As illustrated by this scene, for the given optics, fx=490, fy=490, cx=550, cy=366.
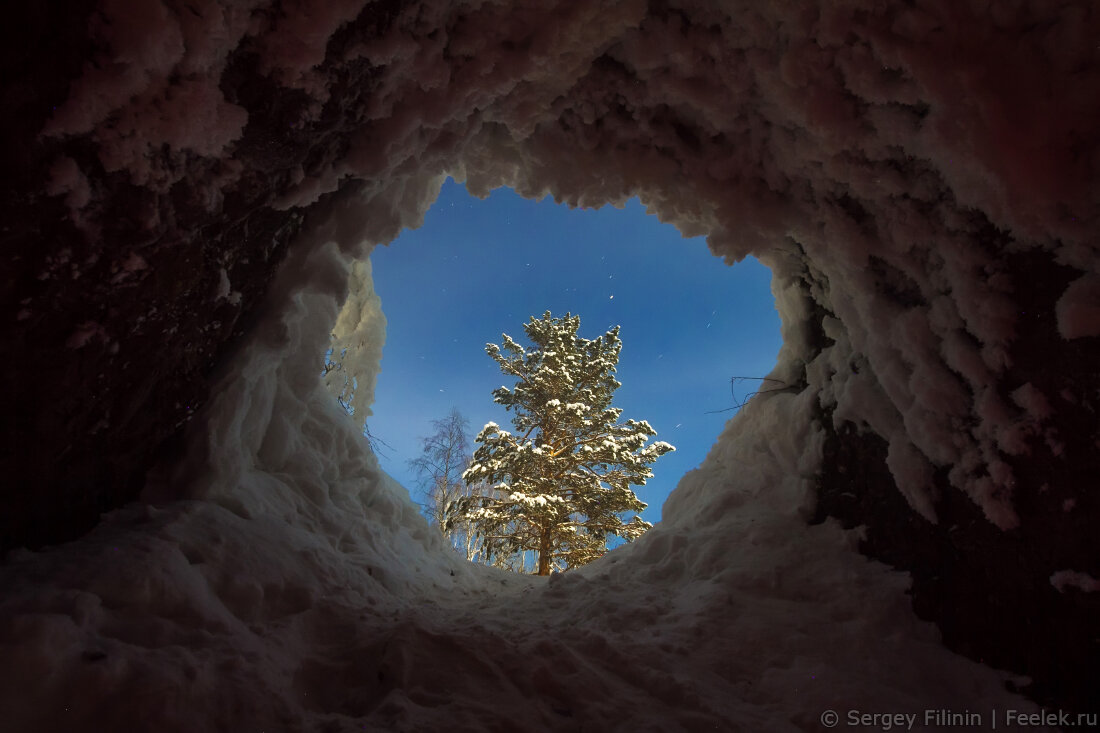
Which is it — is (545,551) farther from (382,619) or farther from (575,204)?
(575,204)

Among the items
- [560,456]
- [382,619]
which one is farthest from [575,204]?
[560,456]

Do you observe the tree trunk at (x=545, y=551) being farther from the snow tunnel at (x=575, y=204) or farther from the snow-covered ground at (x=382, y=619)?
the snow tunnel at (x=575, y=204)

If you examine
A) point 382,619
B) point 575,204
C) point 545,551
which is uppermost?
point 575,204

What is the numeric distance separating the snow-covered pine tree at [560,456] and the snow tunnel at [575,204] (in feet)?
22.6

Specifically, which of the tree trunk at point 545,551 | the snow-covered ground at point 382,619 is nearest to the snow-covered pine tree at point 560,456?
the tree trunk at point 545,551

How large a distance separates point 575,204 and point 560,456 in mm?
8760

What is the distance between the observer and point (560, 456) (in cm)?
1204

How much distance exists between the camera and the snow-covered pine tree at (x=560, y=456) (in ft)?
35.8

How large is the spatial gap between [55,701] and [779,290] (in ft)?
18.7

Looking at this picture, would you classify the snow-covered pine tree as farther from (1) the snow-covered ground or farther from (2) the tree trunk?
(1) the snow-covered ground

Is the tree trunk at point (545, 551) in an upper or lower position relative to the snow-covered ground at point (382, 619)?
upper

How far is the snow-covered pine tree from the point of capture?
10.9m

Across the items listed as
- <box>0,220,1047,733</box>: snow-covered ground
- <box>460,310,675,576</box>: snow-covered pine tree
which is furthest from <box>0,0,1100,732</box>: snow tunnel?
<box>460,310,675,576</box>: snow-covered pine tree

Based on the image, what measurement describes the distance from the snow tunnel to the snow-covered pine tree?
6.89 meters
